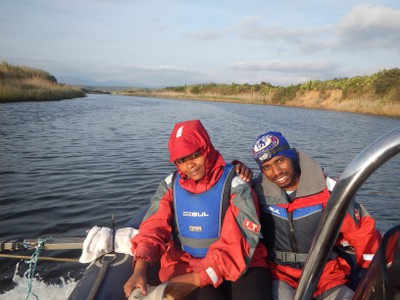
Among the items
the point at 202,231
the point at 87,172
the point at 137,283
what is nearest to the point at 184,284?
the point at 137,283

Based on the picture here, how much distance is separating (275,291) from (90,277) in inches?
47.0

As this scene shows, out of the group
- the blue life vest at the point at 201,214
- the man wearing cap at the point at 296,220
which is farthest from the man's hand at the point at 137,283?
the man wearing cap at the point at 296,220

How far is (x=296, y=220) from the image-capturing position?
7.29ft

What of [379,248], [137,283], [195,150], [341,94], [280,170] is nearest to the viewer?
[379,248]

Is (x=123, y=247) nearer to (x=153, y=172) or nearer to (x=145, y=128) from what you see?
(x=153, y=172)

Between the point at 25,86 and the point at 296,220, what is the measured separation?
82.7ft

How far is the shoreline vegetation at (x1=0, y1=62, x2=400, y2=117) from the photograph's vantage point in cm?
2339

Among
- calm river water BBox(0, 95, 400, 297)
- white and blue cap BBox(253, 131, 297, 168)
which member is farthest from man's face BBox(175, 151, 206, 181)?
calm river water BBox(0, 95, 400, 297)

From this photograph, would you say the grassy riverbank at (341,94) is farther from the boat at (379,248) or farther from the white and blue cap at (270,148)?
the boat at (379,248)

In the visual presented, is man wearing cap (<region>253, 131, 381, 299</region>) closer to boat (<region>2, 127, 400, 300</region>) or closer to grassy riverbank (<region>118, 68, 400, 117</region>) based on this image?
boat (<region>2, 127, 400, 300</region>)

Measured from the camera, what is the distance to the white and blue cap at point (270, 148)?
7.64 feet

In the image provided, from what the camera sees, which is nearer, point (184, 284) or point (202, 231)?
point (184, 284)

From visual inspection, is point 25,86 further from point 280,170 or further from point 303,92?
point 303,92

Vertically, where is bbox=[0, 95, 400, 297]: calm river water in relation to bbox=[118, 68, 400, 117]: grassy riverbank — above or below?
below
